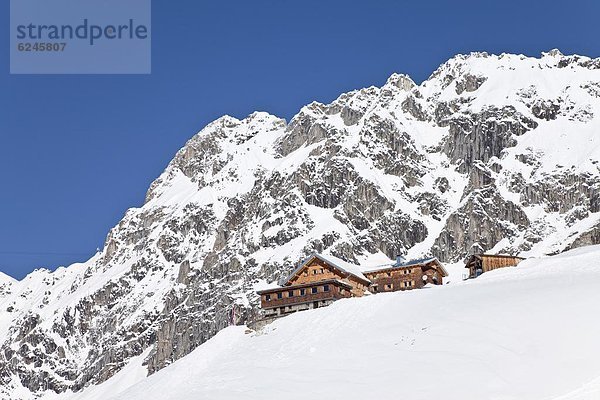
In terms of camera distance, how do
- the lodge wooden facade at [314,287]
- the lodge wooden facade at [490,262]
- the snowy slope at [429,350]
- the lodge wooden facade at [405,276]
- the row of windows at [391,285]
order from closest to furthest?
the snowy slope at [429,350] → the lodge wooden facade at [314,287] → the lodge wooden facade at [490,262] → the row of windows at [391,285] → the lodge wooden facade at [405,276]

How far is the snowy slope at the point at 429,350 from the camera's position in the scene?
4428cm

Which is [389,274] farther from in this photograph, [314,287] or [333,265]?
[314,287]

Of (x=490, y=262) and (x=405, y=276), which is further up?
(x=490, y=262)

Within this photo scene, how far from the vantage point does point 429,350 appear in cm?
5012

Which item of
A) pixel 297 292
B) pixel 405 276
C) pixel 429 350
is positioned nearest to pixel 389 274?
pixel 405 276

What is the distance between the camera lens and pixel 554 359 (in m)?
45.3

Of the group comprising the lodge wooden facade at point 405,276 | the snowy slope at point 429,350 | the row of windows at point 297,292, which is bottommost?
the snowy slope at point 429,350

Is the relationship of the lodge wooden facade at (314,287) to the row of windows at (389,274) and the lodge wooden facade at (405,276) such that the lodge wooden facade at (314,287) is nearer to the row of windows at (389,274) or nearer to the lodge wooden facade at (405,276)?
the lodge wooden facade at (405,276)

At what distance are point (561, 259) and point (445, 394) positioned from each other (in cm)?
→ 3338

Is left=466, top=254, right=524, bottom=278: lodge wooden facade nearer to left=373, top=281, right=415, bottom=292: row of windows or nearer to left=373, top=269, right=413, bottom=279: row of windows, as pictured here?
left=373, top=281, right=415, bottom=292: row of windows

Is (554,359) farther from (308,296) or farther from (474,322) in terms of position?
(308,296)

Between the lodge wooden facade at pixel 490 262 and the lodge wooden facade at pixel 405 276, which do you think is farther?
the lodge wooden facade at pixel 405 276

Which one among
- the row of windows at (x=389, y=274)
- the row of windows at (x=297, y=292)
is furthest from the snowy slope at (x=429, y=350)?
the row of windows at (x=389, y=274)

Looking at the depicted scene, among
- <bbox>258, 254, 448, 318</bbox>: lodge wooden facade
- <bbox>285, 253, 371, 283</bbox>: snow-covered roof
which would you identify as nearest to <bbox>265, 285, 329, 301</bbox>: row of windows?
<bbox>258, 254, 448, 318</bbox>: lodge wooden facade
